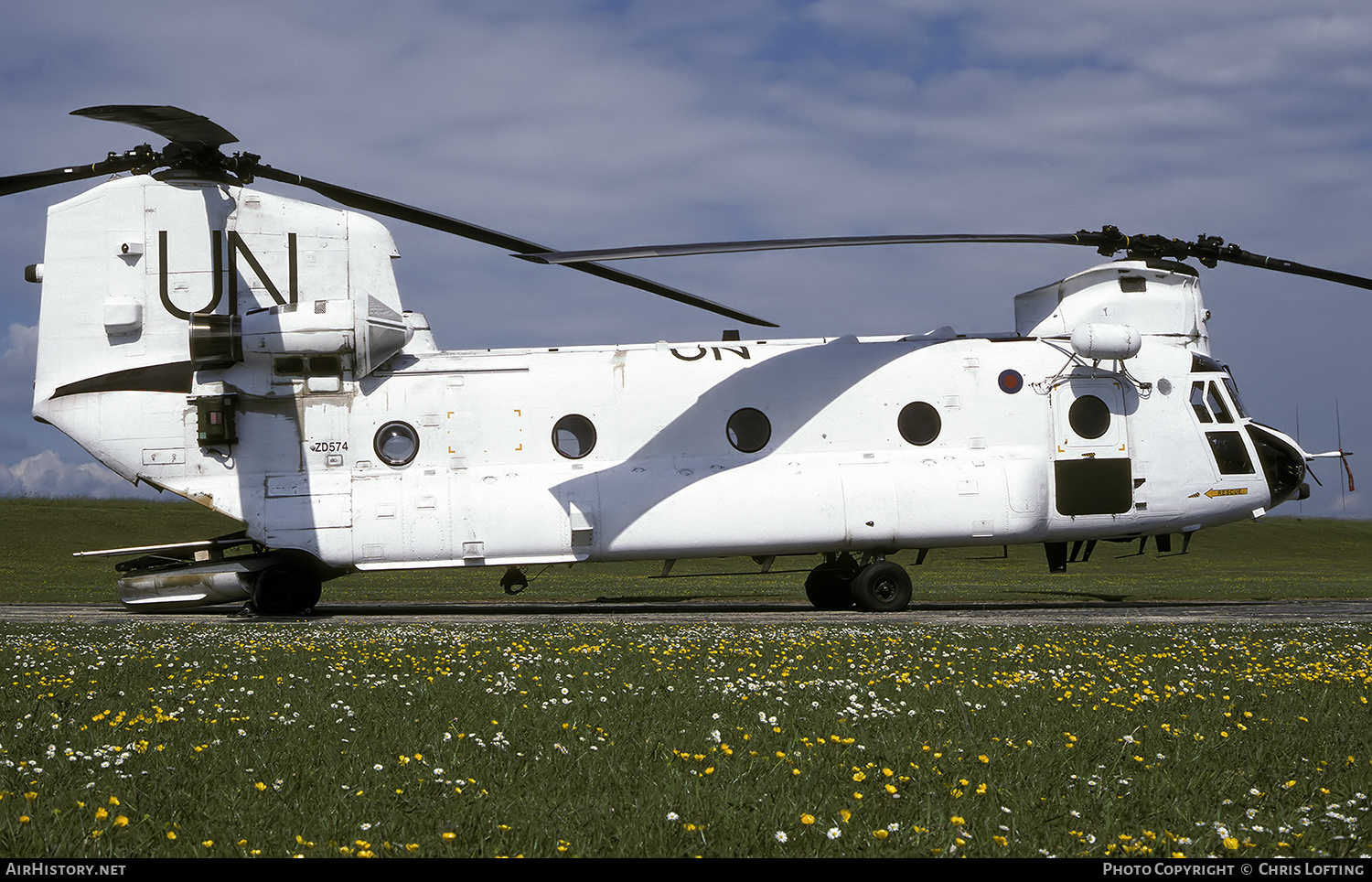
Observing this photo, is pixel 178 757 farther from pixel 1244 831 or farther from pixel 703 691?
pixel 1244 831

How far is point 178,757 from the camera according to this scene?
5836 mm

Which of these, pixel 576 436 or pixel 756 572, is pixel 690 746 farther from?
pixel 756 572

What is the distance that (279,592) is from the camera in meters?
17.8

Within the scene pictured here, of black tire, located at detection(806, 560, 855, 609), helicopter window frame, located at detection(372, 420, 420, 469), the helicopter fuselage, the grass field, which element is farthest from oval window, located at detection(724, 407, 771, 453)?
the grass field

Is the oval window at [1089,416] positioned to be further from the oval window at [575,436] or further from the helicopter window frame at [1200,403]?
the oval window at [575,436]

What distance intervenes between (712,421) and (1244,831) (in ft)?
47.3

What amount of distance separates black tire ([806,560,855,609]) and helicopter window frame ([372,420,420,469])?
307 inches

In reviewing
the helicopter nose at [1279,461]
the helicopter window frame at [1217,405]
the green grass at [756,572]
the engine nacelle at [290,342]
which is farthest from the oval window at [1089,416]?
the engine nacelle at [290,342]

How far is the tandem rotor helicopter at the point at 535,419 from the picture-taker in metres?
17.9

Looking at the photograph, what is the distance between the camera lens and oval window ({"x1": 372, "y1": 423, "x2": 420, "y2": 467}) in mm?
18172

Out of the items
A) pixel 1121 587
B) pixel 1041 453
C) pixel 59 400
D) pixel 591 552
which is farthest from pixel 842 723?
pixel 1121 587

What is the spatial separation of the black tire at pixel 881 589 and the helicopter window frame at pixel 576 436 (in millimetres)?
5353

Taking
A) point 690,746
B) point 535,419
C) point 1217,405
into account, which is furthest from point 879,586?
point 690,746

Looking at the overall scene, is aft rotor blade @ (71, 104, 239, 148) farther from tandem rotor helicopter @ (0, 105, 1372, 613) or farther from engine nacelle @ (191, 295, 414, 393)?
engine nacelle @ (191, 295, 414, 393)
